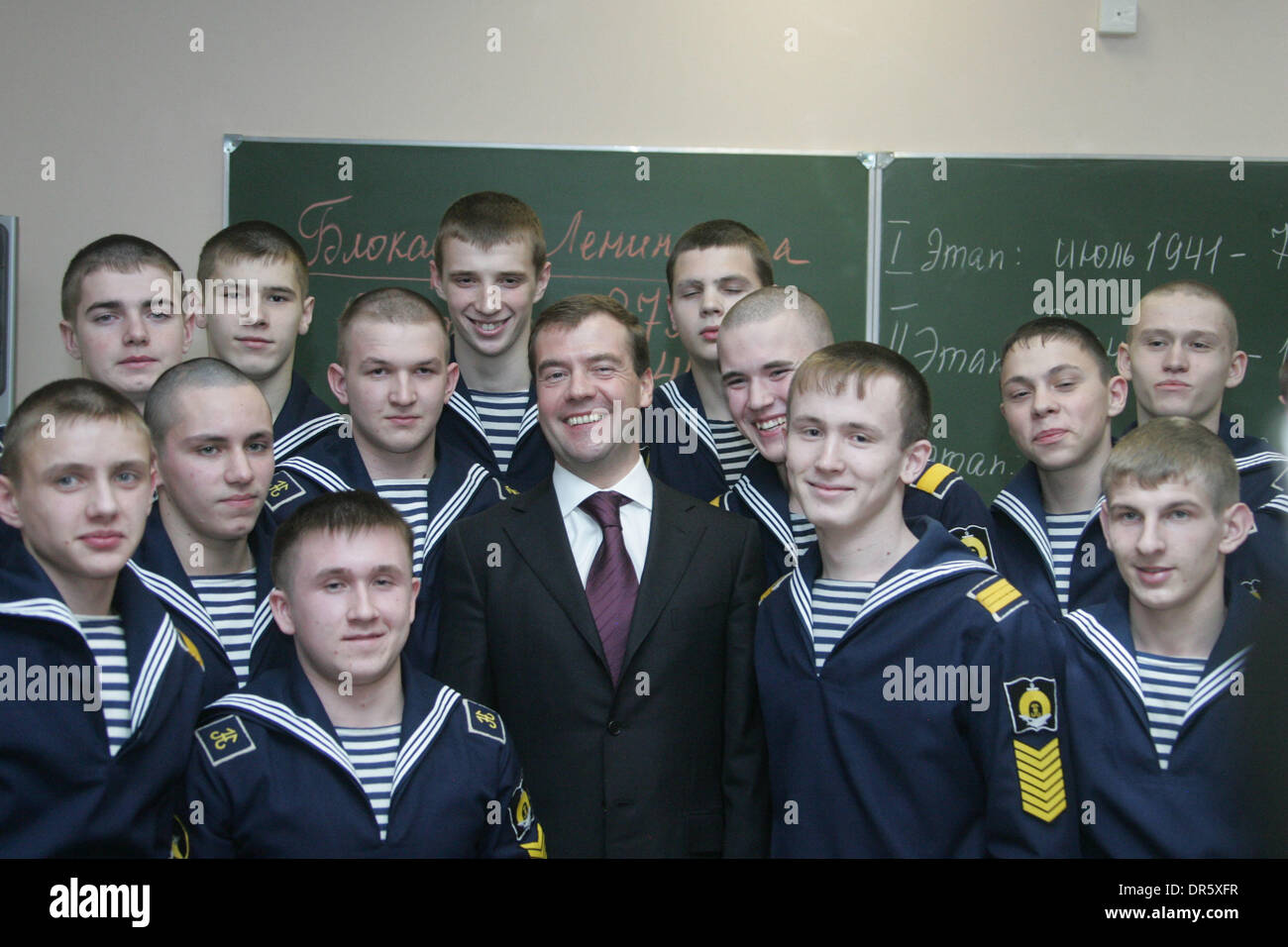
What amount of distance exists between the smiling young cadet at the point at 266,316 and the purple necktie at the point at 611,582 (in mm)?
855

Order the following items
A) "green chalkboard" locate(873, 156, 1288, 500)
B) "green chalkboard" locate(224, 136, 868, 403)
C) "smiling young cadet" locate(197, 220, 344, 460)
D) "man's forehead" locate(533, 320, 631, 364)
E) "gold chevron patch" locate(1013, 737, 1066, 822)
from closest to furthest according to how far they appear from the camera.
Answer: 1. "gold chevron patch" locate(1013, 737, 1066, 822)
2. "man's forehead" locate(533, 320, 631, 364)
3. "smiling young cadet" locate(197, 220, 344, 460)
4. "green chalkboard" locate(224, 136, 868, 403)
5. "green chalkboard" locate(873, 156, 1288, 500)

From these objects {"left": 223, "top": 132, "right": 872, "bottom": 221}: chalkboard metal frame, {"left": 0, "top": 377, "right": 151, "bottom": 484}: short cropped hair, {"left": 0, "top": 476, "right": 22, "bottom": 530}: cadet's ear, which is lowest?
{"left": 0, "top": 476, "right": 22, "bottom": 530}: cadet's ear

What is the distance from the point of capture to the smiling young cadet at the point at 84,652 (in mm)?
2090

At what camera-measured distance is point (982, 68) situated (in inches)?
152

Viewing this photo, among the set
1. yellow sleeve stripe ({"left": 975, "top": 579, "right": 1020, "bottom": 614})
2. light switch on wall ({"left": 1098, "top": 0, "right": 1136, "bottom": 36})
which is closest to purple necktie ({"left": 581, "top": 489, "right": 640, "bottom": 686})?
yellow sleeve stripe ({"left": 975, "top": 579, "right": 1020, "bottom": 614})

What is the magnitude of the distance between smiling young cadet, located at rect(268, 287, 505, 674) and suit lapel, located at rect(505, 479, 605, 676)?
9.5 inches

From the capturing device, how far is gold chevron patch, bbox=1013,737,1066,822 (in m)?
2.20

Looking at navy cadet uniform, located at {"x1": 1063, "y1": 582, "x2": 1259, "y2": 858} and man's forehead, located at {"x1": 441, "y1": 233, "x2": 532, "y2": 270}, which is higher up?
man's forehead, located at {"x1": 441, "y1": 233, "x2": 532, "y2": 270}

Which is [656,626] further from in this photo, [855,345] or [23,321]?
[23,321]

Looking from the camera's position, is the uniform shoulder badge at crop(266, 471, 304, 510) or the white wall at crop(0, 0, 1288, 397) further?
the white wall at crop(0, 0, 1288, 397)

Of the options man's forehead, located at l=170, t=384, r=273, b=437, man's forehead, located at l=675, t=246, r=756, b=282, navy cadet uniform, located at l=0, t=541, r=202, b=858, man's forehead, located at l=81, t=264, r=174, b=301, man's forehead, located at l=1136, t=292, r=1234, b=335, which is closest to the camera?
navy cadet uniform, located at l=0, t=541, r=202, b=858

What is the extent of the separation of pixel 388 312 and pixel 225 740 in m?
1.06

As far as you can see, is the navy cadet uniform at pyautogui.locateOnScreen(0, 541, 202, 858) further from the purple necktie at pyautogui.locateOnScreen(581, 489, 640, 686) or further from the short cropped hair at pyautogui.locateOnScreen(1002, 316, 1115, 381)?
the short cropped hair at pyautogui.locateOnScreen(1002, 316, 1115, 381)
